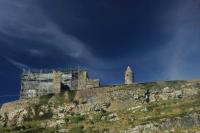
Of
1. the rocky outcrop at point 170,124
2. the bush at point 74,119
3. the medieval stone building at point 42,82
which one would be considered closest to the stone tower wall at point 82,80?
the medieval stone building at point 42,82

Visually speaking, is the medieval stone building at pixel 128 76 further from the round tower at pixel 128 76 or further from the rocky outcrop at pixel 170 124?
the rocky outcrop at pixel 170 124

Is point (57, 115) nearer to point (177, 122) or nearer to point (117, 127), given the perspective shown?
point (117, 127)

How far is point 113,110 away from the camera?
470 ft

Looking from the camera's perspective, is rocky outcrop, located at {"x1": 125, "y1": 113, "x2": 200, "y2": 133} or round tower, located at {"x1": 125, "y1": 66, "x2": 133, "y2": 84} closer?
rocky outcrop, located at {"x1": 125, "y1": 113, "x2": 200, "y2": 133}

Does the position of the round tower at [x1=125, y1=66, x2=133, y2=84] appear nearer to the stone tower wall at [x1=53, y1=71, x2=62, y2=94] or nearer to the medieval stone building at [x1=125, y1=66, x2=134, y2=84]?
the medieval stone building at [x1=125, y1=66, x2=134, y2=84]

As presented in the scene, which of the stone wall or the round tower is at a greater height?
the round tower

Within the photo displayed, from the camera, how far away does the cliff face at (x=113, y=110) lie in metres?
121

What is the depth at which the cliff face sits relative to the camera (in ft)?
396

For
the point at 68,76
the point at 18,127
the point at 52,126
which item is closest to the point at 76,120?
the point at 52,126

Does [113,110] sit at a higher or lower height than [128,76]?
lower

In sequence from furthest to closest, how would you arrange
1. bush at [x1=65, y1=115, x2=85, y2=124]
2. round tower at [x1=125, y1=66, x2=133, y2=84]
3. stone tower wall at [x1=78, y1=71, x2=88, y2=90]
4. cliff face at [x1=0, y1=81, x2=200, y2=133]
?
stone tower wall at [x1=78, y1=71, x2=88, y2=90] < round tower at [x1=125, y1=66, x2=133, y2=84] < bush at [x1=65, y1=115, x2=85, y2=124] < cliff face at [x1=0, y1=81, x2=200, y2=133]

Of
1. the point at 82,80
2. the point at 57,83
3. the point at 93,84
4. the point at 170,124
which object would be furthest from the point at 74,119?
the point at 82,80

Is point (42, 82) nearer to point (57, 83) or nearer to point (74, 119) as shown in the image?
point (57, 83)

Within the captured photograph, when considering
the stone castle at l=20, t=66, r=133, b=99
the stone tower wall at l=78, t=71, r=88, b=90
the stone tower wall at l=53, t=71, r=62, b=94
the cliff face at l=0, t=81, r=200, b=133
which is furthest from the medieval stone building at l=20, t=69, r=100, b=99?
the cliff face at l=0, t=81, r=200, b=133
